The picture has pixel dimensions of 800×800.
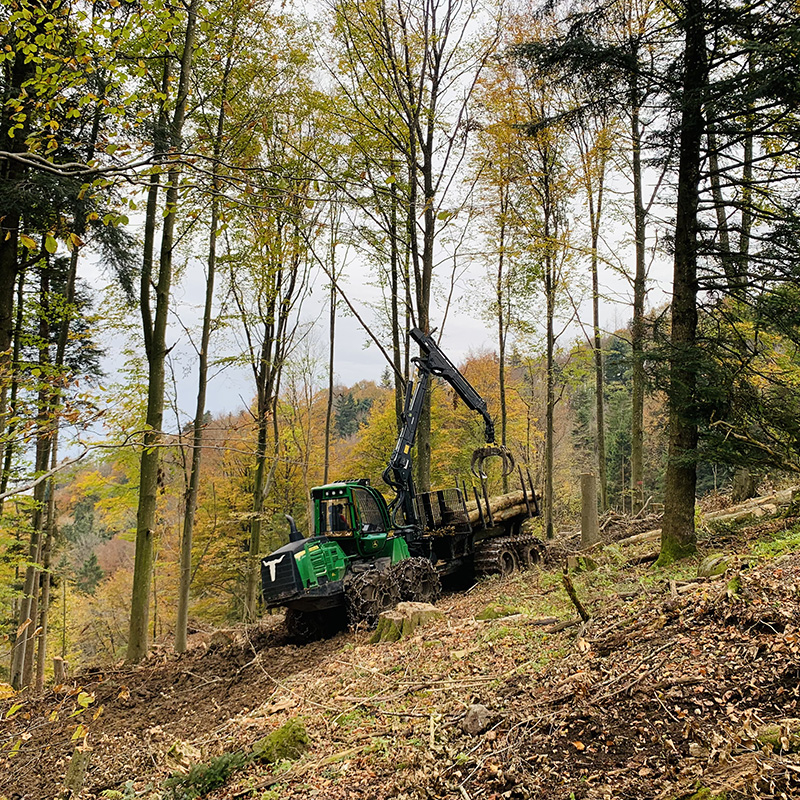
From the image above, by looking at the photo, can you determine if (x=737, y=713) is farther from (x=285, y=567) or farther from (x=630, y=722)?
(x=285, y=567)

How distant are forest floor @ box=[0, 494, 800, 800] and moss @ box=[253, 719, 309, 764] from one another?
0.24ft

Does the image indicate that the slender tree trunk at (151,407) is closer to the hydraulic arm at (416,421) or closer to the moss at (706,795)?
the hydraulic arm at (416,421)

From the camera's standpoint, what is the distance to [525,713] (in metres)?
4.05

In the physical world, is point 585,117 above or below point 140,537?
above

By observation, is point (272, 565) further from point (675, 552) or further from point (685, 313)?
point (685, 313)

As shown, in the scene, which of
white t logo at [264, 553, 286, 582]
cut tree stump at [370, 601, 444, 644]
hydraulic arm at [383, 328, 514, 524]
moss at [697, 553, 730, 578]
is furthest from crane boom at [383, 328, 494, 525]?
moss at [697, 553, 730, 578]

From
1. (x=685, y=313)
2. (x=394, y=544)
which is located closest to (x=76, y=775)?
(x=394, y=544)

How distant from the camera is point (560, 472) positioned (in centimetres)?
2892

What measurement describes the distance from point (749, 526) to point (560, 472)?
2014 cm

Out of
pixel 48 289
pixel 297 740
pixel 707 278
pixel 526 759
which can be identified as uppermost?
pixel 48 289

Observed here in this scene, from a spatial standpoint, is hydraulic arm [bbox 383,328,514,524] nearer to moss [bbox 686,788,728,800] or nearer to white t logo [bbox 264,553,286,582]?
white t logo [bbox 264,553,286,582]

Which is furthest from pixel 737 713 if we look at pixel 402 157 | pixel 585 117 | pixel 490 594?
pixel 402 157

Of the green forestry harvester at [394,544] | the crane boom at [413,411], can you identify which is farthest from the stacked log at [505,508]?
the crane boom at [413,411]

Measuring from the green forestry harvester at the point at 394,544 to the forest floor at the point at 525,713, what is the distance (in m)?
1.64
